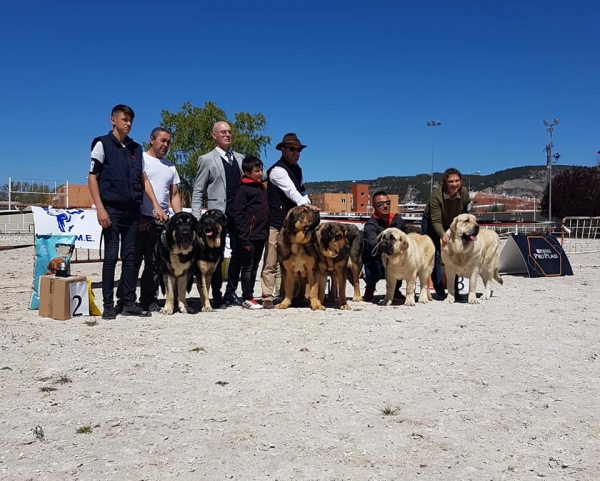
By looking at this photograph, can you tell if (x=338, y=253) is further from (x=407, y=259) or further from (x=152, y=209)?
(x=152, y=209)

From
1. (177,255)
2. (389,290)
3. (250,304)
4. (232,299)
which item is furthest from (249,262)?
(389,290)

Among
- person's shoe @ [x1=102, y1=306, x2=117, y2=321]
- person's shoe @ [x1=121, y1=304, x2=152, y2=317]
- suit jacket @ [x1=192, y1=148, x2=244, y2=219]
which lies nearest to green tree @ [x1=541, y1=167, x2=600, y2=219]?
suit jacket @ [x1=192, y1=148, x2=244, y2=219]

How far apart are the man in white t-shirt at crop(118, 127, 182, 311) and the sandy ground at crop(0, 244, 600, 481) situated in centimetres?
75

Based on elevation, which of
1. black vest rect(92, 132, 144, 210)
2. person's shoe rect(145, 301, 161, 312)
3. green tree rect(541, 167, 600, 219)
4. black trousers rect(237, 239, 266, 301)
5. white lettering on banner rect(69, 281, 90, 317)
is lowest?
person's shoe rect(145, 301, 161, 312)

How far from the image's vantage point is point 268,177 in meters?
7.21

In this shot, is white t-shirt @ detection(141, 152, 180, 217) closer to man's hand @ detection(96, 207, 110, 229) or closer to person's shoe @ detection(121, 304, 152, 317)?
man's hand @ detection(96, 207, 110, 229)

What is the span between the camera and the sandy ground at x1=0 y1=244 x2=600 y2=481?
272cm

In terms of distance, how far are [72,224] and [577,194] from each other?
47253 millimetres

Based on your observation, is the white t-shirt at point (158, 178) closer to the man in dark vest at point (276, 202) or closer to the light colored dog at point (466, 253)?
the man in dark vest at point (276, 202)

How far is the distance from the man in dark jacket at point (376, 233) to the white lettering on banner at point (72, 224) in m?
5.17

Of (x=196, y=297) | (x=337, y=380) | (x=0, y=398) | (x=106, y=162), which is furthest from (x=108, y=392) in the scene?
(x=196, y=297)

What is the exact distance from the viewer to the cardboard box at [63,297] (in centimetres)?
627

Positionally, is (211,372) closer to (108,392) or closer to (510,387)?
(108,392)

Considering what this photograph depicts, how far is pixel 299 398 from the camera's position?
368 cm
